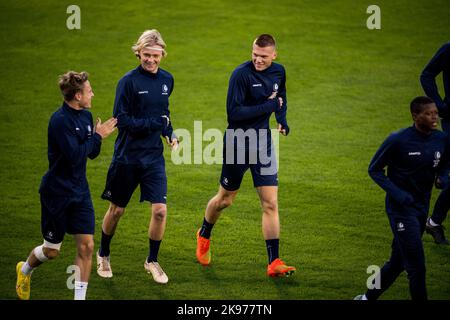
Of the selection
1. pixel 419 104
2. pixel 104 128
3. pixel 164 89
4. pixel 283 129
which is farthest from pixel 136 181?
pixel 419 104

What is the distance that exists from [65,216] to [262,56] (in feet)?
8.59

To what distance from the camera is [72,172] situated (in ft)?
24.3

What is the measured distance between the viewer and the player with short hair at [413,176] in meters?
7.09

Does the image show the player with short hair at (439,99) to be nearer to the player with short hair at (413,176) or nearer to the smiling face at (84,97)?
the player with short hair at (413,176)

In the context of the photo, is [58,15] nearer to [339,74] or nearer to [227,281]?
[339,74]

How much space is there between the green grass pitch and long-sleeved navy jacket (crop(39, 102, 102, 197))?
1228 mm

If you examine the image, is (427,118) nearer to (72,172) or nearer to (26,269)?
(72,172)

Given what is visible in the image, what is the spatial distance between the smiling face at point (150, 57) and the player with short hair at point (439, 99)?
305 cm

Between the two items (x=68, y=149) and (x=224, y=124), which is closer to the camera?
(x=68, y=149)

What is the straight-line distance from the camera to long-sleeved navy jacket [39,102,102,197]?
7211mm

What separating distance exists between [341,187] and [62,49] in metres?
7.72

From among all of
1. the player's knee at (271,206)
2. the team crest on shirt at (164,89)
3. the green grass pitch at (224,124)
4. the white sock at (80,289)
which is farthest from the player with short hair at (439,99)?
the white sock at (80,289)

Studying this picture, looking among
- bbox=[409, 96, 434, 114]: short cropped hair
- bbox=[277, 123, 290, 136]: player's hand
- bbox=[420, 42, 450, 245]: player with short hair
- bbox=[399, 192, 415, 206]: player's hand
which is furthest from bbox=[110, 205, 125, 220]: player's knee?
bbox=[420, 42, 450, 245]: player with short hair

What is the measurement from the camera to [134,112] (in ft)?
27.3
